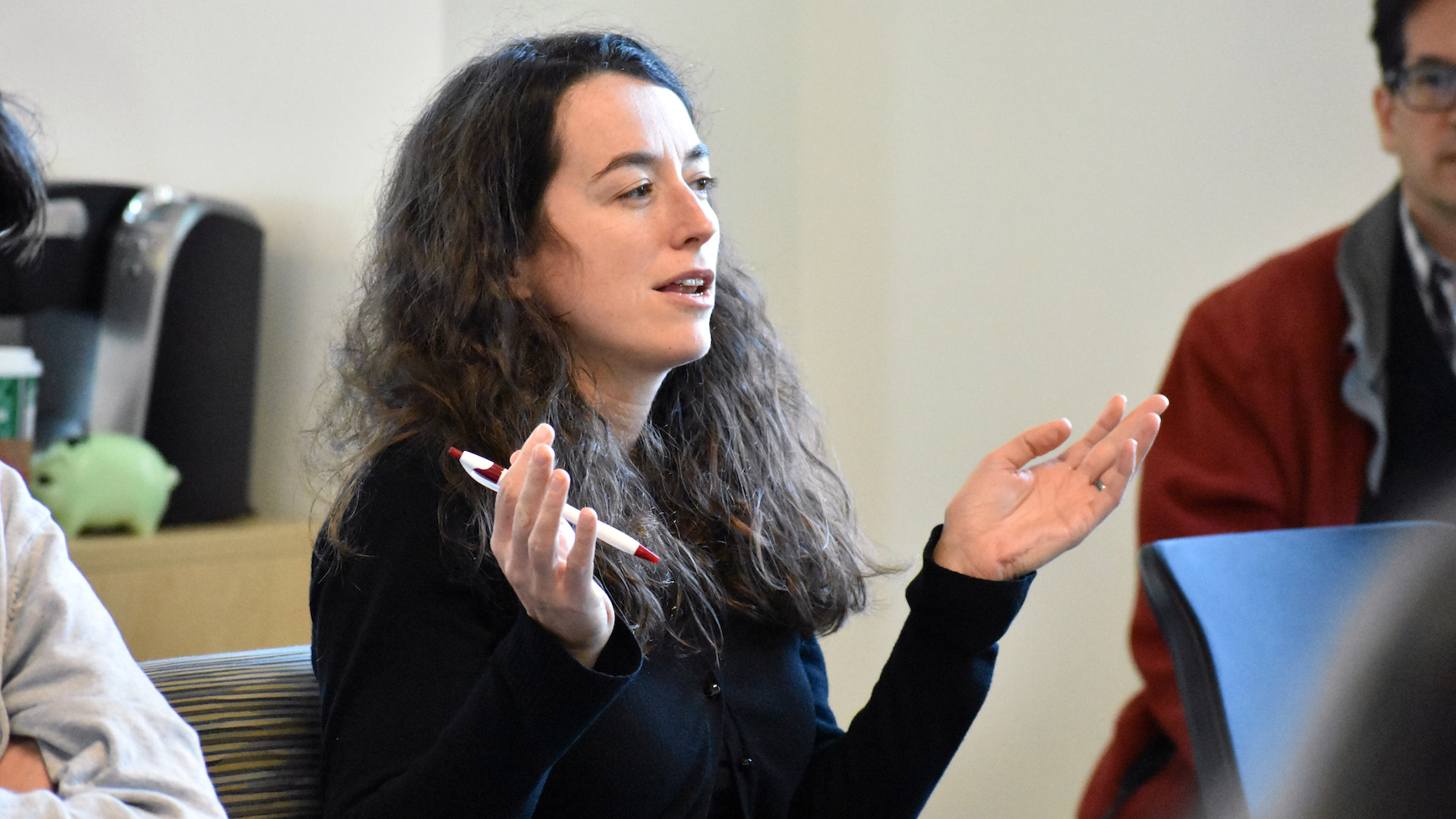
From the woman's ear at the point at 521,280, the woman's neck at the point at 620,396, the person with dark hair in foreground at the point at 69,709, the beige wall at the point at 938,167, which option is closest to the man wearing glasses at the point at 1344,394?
the beige wall at the point at 938,167

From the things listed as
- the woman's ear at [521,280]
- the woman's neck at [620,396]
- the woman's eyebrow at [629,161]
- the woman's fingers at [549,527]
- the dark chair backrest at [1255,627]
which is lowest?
the dark chair backrest at [1255,627]

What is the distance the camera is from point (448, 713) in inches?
34.3

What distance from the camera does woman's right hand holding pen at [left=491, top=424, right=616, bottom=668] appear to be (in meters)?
0.71

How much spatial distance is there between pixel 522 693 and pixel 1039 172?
171 centimetres

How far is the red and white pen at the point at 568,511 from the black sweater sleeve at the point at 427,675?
0.23 ft

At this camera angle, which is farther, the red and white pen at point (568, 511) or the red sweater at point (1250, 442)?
the red sweater at point (1250, 442)

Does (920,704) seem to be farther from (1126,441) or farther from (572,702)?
(572,702)

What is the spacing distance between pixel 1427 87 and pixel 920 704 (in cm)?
114

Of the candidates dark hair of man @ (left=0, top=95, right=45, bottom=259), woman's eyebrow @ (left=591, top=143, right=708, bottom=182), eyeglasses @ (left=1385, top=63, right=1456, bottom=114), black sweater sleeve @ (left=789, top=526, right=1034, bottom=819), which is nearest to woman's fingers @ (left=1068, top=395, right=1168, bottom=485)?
black sweater sleeve @ (left=789, top=526, right=1034, bottom=819)

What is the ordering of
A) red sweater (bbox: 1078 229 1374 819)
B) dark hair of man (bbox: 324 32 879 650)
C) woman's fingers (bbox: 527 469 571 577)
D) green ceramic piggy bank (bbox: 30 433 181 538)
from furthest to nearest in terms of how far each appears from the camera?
green ceramic piggy bank (bbox: 30 433 181 538) < red sweater (bbox: 1078 229 1374 819) < dark hair of man (bbox: 324 32 879 650) < woman's fingers (bbox: 527 469 571 577)

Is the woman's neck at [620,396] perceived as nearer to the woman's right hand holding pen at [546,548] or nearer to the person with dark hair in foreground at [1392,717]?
the woman's right hand holding pen at [546,548]

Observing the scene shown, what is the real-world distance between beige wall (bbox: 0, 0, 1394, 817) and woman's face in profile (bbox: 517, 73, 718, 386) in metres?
0.91

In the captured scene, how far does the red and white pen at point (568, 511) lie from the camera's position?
0.79m

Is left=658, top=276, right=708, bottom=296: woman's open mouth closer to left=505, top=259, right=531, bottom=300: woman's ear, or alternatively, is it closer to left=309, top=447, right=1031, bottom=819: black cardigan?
left=505, top=259, right=531, bottom=300: woman's ear
